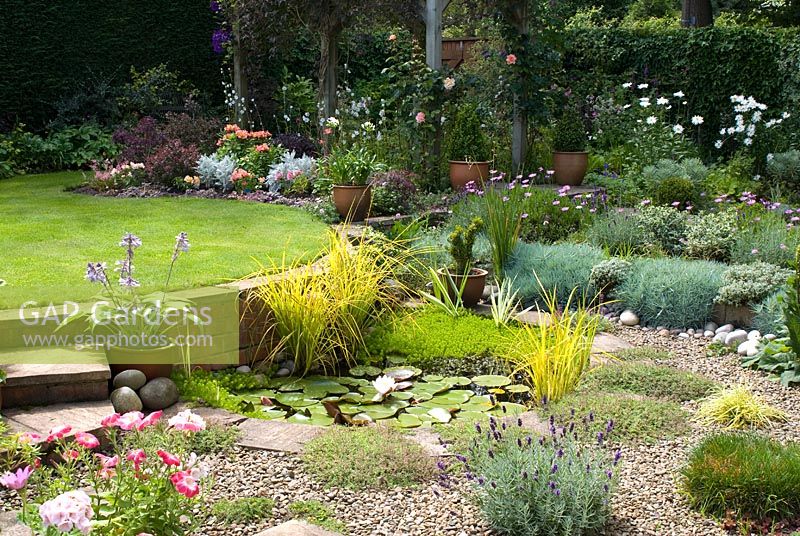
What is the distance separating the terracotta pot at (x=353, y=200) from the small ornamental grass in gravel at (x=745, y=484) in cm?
421

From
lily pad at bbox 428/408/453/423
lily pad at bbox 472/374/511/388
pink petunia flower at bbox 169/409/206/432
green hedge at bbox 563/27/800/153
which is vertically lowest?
lily pad at bbox 472/374/511/388

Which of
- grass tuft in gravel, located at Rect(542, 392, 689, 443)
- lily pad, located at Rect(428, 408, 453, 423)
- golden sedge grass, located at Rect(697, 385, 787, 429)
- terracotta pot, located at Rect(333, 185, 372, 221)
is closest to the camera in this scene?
grass tuft in gravel, located at Rect(542, 392, 689, 443)

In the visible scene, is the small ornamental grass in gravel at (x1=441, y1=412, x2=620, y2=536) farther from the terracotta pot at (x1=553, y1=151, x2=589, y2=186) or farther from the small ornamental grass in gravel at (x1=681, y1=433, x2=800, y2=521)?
the terracotta pot at (x1=553, y1=151, x2=589, y2=186)

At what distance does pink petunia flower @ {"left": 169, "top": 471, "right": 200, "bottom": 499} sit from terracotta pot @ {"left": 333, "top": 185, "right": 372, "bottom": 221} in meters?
4.58

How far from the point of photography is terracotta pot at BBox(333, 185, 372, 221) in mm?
6902

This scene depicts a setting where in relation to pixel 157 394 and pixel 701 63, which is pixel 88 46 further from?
pixel 157 394

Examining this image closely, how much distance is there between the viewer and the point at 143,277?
5055 millimetres

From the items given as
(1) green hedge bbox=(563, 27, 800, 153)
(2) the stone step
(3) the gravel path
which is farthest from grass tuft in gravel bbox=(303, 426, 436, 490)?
(1) green hedge bbox=(563, 27, 800, 153)

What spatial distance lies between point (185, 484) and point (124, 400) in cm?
182

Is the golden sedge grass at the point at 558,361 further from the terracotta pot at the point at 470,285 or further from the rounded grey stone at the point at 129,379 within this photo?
the rounded grey stone at the point at 129,379

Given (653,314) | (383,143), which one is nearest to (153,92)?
(383,143)

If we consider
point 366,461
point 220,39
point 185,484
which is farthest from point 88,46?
point 185,484

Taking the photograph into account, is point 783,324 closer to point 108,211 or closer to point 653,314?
point 653,314

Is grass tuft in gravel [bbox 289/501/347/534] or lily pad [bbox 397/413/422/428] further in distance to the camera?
lily pad [bbox 397/413/422/428]
